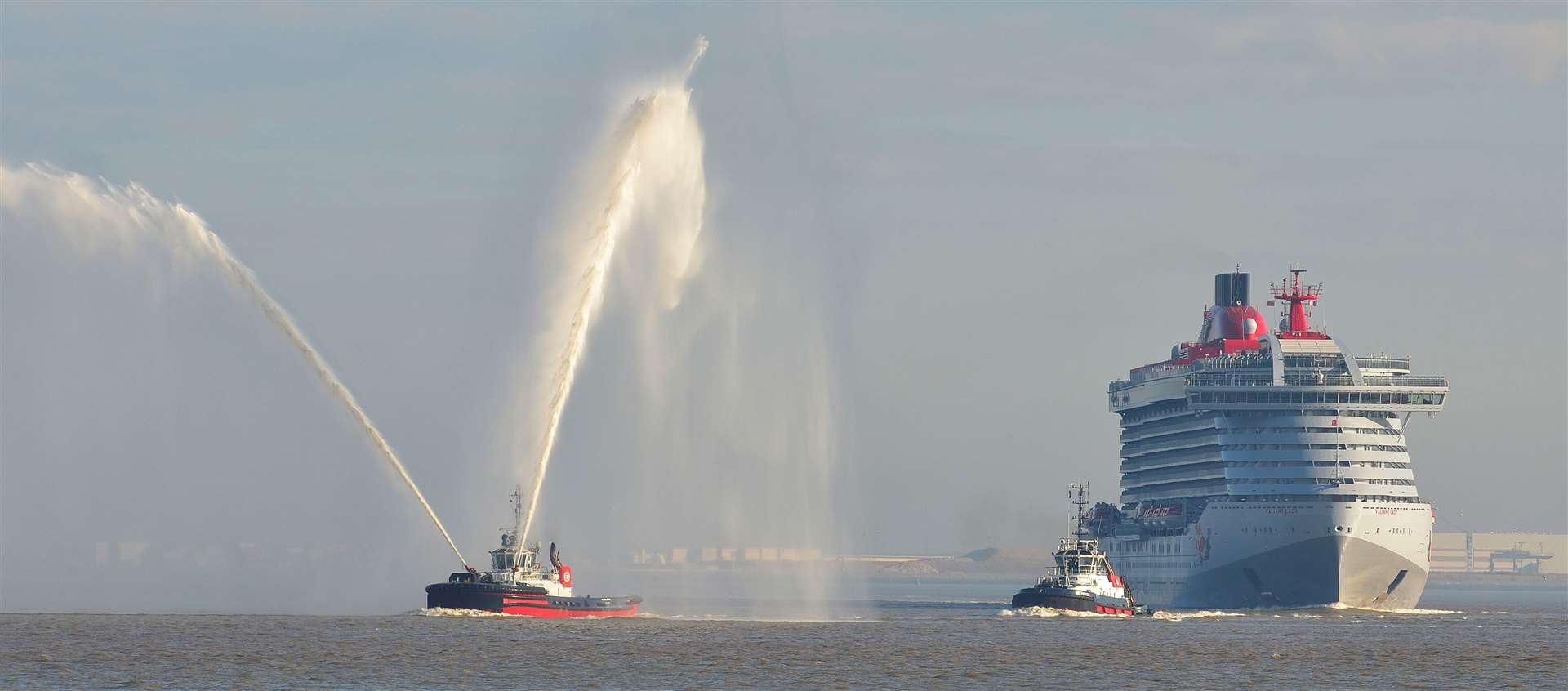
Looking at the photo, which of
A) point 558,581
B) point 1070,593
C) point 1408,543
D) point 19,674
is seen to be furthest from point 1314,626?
point 19,674

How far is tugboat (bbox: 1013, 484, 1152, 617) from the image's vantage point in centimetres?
10350

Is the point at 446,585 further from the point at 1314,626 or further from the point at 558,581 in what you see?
the point at 1314,626

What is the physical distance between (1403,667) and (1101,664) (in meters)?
10.6

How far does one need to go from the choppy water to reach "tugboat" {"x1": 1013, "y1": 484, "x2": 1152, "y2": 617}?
8.08 ft

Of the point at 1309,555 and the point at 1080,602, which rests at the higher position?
the point at 1309,555

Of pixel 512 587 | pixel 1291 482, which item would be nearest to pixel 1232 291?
pixel 1291 482

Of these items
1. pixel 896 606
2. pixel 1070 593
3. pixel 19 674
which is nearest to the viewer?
pixel 19 674

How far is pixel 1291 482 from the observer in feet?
375

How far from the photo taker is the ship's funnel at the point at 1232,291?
134m

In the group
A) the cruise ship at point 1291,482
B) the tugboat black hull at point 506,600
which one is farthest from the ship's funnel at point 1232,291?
the tugboat black hull at point 506,600

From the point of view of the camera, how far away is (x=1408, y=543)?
113625 millimetres

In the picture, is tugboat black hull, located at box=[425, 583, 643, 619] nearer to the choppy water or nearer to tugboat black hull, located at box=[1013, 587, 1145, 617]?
the choppy water

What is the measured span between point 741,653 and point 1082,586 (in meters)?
36.7

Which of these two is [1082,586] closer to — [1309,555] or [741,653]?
[1309,555]
